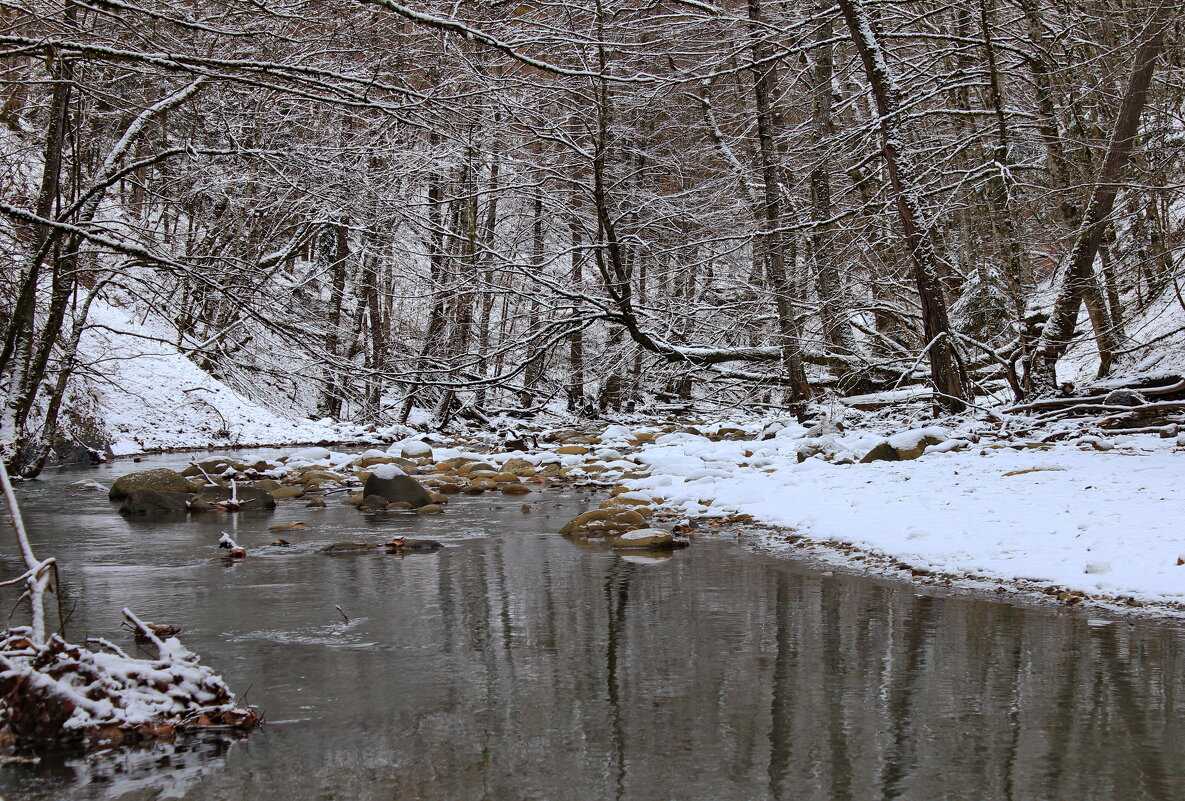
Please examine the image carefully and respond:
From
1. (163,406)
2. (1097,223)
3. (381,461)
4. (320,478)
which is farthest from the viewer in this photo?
(163,406)

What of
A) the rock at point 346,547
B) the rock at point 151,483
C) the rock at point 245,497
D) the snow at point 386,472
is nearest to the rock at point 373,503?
the snow at point 386,472

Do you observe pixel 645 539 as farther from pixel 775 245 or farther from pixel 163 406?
pixel 163 406

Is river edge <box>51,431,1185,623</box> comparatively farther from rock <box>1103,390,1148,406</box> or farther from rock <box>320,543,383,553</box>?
rock <box>1103,390,1148,406</box>

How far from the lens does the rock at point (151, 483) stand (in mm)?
9500

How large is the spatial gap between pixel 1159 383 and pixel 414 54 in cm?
759

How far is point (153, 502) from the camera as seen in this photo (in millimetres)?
9188

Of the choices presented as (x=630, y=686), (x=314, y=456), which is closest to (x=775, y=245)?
(x=314, y=456)

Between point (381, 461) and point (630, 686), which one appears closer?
point (630, 686)

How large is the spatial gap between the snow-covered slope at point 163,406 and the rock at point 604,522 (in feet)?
32.3

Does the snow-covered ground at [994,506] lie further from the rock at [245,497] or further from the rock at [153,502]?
the rock at [153,502]

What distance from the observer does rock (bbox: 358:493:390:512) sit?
364 inches

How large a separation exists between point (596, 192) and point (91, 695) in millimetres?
12249

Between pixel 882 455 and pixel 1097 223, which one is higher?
pixel 1097 223

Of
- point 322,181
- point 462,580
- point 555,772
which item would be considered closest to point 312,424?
point 322,181
